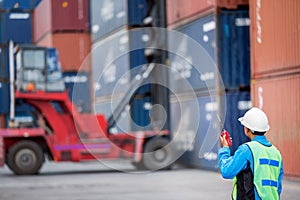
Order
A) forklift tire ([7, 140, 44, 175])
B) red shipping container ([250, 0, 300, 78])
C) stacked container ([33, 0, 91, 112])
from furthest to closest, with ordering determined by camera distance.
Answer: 1. stacked container ([33, 0, 91, 112])
2. forklift tire ([7, 140, 44, 175])
3. red shipping container ([250, 0, 300, 78])

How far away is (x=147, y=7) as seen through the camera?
936 inches

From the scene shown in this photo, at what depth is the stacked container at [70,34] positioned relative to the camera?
112ft

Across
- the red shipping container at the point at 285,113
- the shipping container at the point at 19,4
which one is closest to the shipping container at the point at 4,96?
the shipping container at the point at 19,4

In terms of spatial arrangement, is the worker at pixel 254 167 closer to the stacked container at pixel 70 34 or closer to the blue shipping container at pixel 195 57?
the blue shipping container at pixel 195 57

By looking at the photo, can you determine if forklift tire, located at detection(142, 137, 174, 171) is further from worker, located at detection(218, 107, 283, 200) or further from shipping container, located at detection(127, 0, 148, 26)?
worker, located at detection(218, 107, 283, 200)

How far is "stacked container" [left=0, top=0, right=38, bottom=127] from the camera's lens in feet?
111

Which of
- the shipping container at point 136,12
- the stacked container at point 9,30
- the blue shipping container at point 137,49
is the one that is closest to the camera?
the blue shipping container at point 137,49

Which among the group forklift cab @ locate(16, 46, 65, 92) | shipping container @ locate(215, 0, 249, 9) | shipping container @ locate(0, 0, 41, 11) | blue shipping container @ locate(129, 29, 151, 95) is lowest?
forklift cab @ locate(16, 46, 65, 92)

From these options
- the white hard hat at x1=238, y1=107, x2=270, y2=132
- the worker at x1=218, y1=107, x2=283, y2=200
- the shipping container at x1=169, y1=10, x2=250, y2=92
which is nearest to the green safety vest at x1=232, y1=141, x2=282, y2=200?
the worker at x1=218, y1=107, x2=283, y2=200

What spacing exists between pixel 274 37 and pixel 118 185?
4702mm

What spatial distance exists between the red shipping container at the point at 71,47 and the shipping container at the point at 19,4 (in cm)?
222

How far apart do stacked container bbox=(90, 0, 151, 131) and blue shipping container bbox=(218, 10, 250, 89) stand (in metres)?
3.83

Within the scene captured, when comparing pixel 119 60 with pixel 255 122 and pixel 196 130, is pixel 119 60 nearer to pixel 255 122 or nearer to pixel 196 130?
pixel 196 130

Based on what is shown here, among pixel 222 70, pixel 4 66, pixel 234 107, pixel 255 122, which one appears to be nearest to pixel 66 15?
pixel 4 66
